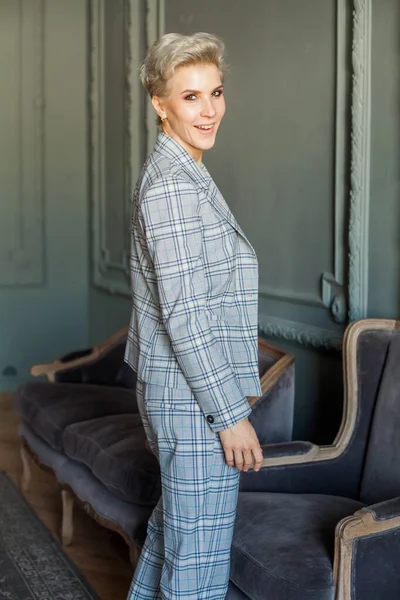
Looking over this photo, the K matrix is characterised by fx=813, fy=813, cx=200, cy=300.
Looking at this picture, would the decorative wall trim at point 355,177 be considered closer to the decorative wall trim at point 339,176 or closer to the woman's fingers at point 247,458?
the decorative wall trim at point 339,176

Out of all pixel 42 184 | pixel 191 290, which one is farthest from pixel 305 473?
pixel 42 184

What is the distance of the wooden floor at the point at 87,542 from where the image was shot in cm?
259

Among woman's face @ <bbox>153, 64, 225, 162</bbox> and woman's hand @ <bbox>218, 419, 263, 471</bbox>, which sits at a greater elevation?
woman's face @ <bbox>153, 64, 225, 162</bbox>

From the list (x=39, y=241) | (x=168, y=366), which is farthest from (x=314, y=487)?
(x=39, y=241)

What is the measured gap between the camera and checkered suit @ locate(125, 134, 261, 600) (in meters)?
1.46

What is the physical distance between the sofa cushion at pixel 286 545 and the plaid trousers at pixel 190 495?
15 cm

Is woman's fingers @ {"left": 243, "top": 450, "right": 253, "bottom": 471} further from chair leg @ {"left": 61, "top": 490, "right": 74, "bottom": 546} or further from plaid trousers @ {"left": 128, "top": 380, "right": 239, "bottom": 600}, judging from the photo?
chair leg @ {"left": 61, "top": 490, "right": 74, "bottom": 546}

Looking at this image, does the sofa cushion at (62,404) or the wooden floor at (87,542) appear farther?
the sofa cushion at (62,404)

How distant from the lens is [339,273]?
8.78ft

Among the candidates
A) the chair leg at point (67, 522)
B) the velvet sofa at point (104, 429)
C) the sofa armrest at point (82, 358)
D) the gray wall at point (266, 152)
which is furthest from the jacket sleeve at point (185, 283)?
the sofa armrest at point (82, 358)

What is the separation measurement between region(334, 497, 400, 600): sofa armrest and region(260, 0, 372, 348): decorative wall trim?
1015 millimetres

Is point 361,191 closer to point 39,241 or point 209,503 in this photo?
point 209,503

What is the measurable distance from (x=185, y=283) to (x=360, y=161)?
1250mm

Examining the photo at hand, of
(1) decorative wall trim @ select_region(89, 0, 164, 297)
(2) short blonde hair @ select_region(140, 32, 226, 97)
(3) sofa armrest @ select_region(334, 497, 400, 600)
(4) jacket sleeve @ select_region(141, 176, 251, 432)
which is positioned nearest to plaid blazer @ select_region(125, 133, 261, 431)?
(4) jacket sleeve @ select_region(141, 176, 251, 432)
